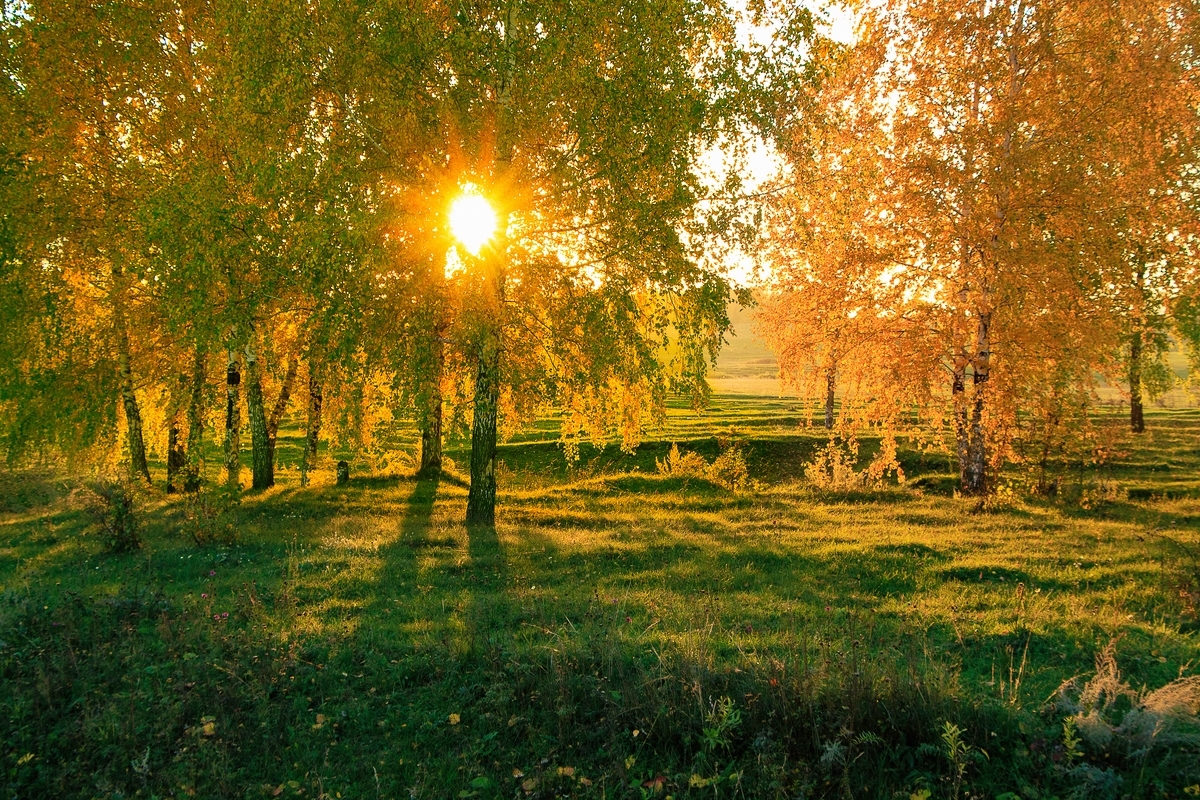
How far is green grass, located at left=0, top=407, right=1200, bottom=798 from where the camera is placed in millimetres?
4469

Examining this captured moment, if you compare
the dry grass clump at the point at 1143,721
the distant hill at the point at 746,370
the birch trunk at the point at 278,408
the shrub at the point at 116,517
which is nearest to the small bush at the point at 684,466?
the birch trunk at the point at 278,408

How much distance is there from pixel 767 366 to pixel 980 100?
382ft

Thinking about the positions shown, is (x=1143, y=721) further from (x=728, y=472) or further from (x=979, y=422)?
(x=728, y=472)

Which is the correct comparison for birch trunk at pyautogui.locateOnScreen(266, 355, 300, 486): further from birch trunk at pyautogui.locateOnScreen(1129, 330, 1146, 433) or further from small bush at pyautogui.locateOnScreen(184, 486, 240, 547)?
birch trunk at pyautogui.locateOnScreen(1129, 330, 1146, 433)

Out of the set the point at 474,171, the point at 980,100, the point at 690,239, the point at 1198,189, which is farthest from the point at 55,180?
the point at 1198,189

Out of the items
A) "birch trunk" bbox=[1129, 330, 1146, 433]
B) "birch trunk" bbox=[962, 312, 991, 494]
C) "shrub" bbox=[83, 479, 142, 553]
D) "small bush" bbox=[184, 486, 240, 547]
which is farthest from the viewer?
"birch trunk" bbox=[1129, 330, 1146, 433]

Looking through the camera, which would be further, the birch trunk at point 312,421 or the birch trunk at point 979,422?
the birch trunk at point 312,421

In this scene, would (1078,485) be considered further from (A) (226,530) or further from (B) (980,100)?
(A) (226,530)

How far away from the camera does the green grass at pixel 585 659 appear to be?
4469 millimetres

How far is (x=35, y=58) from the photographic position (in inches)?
527

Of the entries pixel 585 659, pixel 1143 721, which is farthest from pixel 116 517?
pixel 1143 721

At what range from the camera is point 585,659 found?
5730 millimetres

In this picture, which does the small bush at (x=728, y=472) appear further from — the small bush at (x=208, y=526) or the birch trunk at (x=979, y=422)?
the small bush at (x=208, y=526)

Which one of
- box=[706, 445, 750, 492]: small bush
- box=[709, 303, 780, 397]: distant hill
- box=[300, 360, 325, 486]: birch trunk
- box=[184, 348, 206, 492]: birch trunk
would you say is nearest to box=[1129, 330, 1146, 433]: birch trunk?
box=[706, 445, 750, 492]: small bush
